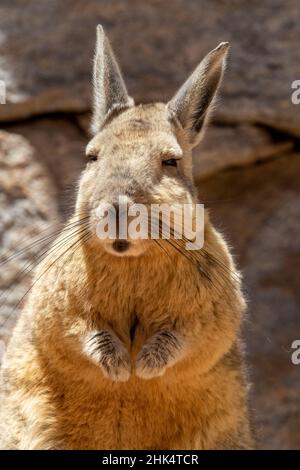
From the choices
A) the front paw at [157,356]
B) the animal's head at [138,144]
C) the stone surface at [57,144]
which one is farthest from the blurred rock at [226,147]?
the front paw at [157,356]

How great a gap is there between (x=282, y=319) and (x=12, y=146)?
2.73 metres

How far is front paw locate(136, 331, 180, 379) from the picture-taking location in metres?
5.67

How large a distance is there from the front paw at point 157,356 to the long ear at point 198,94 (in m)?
1.28

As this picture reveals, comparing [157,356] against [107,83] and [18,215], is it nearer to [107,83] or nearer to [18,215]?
[107,83]

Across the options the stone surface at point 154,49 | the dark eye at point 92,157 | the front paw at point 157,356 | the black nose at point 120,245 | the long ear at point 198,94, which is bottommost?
the front paw at point 157,356

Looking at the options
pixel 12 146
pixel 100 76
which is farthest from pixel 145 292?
pixel 12 146

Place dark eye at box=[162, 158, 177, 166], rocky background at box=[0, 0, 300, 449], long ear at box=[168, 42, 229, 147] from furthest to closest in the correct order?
rocky background at box=[0, 0, 300, 449]
long ear at box=[168, 42, 229, 147]
dark eye at box=[162, 158, 177, 166]

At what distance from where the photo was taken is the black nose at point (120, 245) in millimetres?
5402

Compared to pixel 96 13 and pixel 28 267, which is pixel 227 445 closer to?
pixel 28 267

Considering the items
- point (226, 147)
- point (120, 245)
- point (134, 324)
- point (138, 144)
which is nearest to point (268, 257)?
point (226, 147)

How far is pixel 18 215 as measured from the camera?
27.9 ft

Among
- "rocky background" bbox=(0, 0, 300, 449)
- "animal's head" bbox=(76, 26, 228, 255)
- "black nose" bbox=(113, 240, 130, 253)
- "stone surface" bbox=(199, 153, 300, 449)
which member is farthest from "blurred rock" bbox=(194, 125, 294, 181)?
"black nose" bbox=(113, 240, 130, 253)

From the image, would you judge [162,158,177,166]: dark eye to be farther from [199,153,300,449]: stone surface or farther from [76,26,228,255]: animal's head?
[199,153,300,449]: stone surface

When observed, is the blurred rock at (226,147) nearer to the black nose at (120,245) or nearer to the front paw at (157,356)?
the front paw at (157,356)
